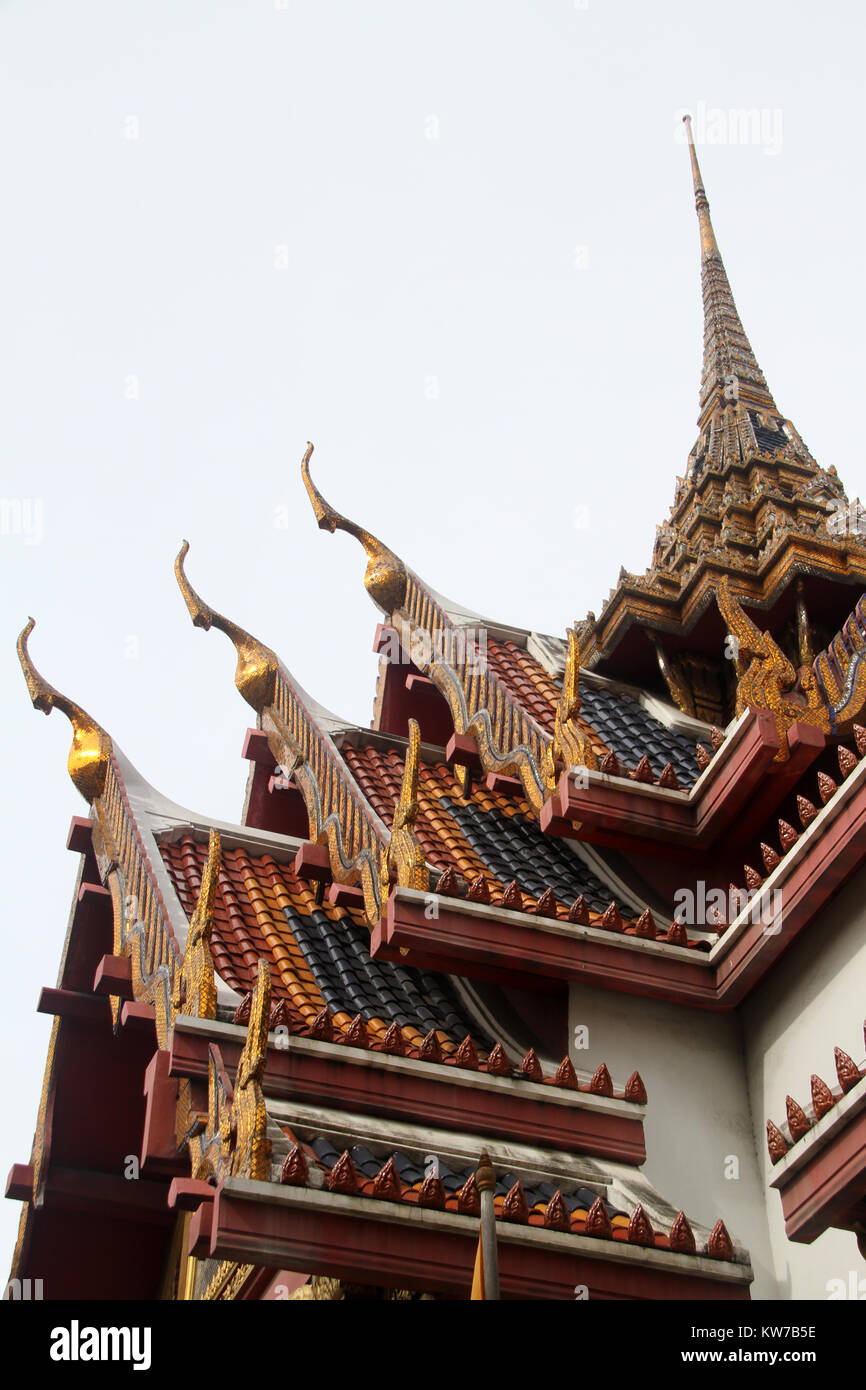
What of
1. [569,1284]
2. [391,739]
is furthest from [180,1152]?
[391,739]

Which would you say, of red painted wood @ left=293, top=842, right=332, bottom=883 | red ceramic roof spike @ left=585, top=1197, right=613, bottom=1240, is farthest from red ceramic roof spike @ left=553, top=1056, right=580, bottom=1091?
red painted wood @ left=293, top=842, right=332, bottom=883

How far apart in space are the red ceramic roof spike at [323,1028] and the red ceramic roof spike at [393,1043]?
257mm

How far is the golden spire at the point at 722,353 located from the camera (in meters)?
17.3

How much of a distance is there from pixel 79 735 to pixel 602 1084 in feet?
16.9

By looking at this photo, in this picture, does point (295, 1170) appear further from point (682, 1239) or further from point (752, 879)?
point (752, 879)

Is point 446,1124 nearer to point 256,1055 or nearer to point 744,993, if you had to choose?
point 256,1055

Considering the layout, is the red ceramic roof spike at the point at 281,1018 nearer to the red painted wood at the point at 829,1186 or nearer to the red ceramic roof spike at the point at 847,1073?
the red painted wood at the point at 829,1186

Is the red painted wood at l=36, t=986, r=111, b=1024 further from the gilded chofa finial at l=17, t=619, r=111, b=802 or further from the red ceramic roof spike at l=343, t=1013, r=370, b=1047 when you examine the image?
the red ceramic roof spike at l=343, t=1013, r=370, b=1047

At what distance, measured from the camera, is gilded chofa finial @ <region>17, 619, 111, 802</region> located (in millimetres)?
11320

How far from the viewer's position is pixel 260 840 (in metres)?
10.9

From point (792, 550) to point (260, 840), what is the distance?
468 centimetres

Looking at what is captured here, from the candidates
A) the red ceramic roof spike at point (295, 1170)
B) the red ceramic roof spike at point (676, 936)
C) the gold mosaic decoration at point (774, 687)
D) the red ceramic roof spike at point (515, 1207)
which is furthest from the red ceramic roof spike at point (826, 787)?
the red ceramic roof spike at point (295, 1170)
